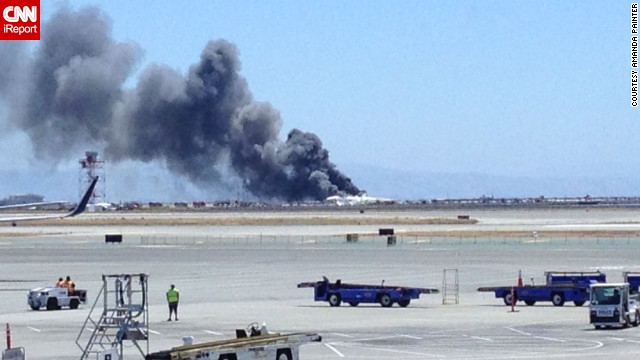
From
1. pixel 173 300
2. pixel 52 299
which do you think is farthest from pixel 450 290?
pixel 52 299

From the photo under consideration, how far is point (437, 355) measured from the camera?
135 feet

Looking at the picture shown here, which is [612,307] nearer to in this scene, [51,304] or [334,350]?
[334,350]

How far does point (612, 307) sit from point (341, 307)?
1626 centimetres

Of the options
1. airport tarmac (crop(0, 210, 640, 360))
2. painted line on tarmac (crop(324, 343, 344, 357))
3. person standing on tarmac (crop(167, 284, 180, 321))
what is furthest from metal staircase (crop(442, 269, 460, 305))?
painted line on tarmac (crop(324, 343, 344, 357))

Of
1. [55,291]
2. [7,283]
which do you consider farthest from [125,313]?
[7,283]

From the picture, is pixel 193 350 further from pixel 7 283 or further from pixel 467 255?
pixel 467 255

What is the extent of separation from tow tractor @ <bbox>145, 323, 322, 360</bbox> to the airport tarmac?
13.4 ft

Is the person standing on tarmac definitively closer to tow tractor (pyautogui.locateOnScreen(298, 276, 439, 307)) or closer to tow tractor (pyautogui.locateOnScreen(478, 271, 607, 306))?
tow tractor (pyautogui.locateOnScreen(298, 276, 439, 307))

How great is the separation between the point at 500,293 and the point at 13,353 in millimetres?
33955

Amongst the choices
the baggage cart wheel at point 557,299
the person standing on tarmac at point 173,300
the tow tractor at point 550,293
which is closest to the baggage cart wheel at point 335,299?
the tow tractor at point 550,293

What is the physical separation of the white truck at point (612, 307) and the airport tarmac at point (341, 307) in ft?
2.71

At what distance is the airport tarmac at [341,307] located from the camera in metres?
44.5

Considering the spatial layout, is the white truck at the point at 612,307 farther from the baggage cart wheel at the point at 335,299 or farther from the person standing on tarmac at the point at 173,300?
the person standing on tarmac at the point at 173,300

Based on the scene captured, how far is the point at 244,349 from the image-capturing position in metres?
35.0
